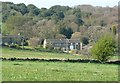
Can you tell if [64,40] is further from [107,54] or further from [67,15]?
[107,54]

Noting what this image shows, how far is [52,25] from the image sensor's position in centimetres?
12350

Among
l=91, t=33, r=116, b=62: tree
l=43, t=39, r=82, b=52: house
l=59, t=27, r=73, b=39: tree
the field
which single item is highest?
the field

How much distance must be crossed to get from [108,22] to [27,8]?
3987 cm

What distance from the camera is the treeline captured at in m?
115

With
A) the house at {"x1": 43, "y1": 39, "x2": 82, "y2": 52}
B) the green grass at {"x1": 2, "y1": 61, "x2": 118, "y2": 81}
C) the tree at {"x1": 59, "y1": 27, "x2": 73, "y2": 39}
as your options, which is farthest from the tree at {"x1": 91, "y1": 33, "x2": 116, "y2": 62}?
the tree at {"x1": 59, "y1": 27, "x2": 73, "y2": 39}

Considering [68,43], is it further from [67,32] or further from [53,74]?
[53,74]

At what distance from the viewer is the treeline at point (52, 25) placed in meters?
115

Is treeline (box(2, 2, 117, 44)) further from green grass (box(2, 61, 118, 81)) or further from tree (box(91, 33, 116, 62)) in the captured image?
green grass (box(2, 61, 118, 81))

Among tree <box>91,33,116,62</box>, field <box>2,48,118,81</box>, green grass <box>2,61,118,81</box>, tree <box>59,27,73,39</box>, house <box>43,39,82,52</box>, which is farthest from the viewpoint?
tree <box>59,27,73,39</box>

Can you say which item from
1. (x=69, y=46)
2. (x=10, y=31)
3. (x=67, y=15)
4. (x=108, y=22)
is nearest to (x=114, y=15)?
(x=108, y=22)

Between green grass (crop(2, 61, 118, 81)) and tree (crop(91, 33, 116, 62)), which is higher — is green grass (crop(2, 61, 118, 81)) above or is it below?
above

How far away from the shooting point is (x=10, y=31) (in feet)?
389

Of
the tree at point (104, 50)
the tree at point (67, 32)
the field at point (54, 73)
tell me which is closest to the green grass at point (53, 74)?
the field at point (54, 73)

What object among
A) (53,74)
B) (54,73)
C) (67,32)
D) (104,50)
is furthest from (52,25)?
(53,74)
